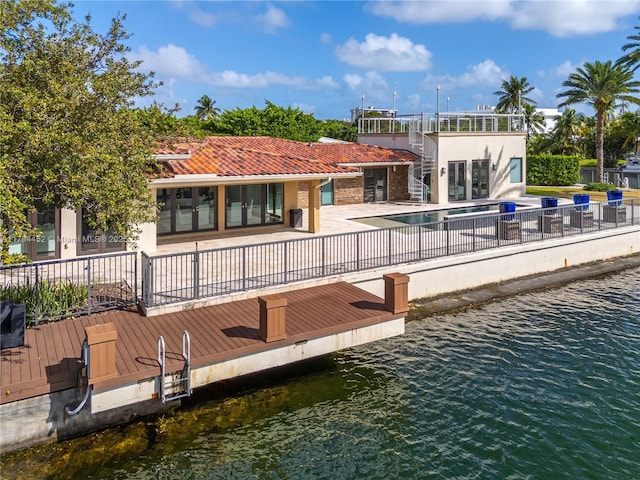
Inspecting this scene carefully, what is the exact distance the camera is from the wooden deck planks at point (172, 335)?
8.91 m

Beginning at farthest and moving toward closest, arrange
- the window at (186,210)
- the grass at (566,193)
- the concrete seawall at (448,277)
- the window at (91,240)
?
the grass at (566,193) < the window at (186,210) < the window at (91,240) < the concrete seawall at (448,277)

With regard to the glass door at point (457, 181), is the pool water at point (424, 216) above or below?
below

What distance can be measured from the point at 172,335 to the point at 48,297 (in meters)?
3.07

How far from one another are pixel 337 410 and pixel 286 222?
43.1 feet

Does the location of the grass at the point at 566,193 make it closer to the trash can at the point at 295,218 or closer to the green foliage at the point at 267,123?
the green foliage at the point at 267,123

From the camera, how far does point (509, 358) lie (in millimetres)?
12539

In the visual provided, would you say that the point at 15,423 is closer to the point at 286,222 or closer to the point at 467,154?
the point at 286,222

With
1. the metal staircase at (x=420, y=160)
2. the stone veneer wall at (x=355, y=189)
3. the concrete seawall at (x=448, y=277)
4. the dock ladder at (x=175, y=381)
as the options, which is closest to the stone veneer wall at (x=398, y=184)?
the stone veneer wall at (x=355, y=189)

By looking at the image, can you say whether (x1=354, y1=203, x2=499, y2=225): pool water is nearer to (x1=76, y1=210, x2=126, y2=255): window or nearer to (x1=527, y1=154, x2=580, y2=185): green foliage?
(x1=76, y1=210, x2=126, y2=255): window

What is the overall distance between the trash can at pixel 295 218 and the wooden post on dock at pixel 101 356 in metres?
14.0

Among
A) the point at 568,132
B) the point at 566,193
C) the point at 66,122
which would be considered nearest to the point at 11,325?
the point at 66,122

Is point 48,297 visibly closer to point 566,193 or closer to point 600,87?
point 566,193

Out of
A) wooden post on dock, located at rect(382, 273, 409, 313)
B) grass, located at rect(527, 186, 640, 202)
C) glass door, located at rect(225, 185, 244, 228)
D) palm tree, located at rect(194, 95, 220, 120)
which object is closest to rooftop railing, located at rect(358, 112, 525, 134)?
grass, located at rect(527, 186, 640, 202)

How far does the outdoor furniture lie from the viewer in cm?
980
